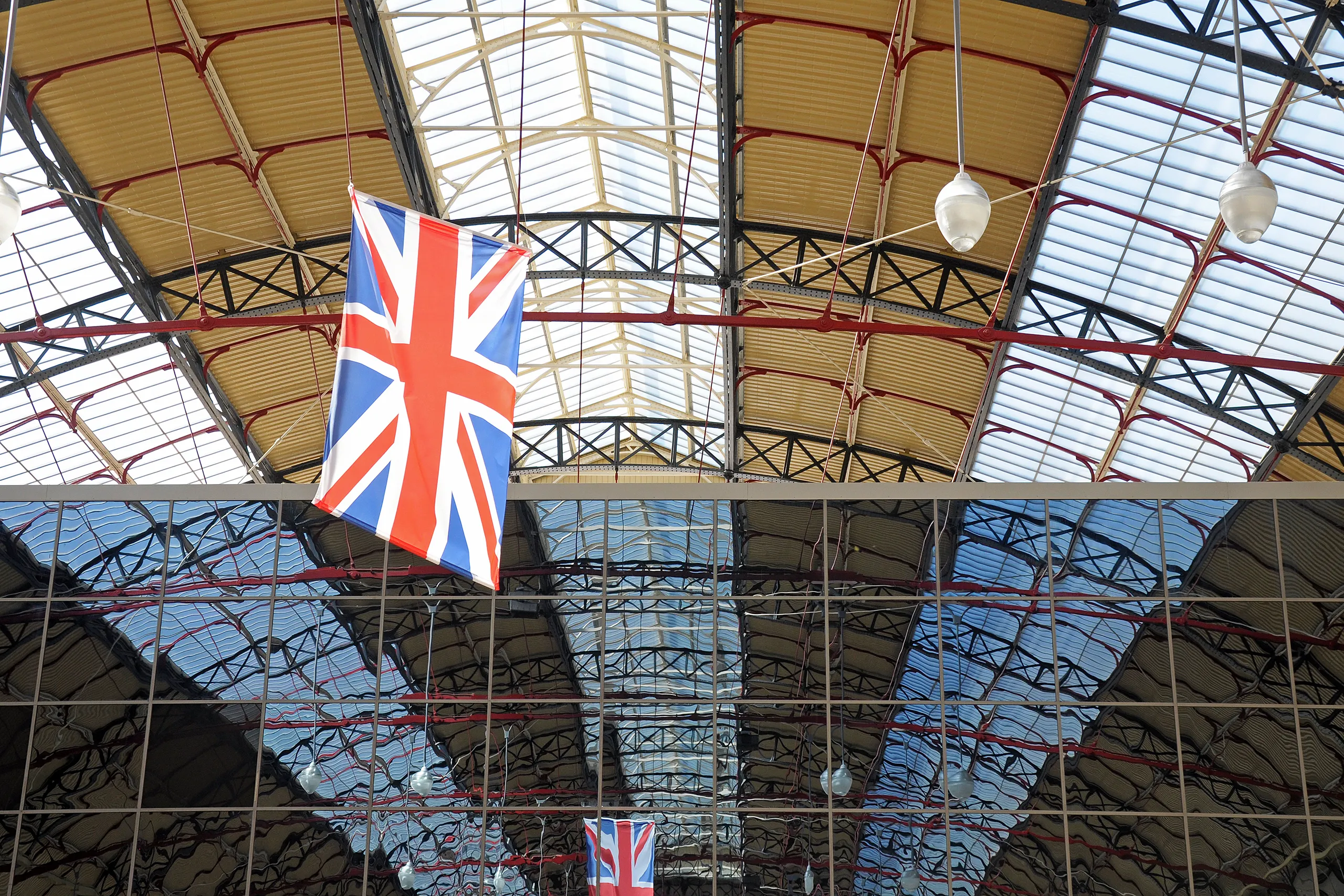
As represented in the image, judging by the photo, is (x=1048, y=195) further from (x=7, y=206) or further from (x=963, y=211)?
(x=7, y=206)

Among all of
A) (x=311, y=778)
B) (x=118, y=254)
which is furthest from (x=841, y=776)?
(x=118, y=254)

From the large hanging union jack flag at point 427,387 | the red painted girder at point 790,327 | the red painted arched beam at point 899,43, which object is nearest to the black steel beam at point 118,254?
the red painted girder at point 790,327

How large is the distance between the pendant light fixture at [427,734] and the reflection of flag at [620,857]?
2.64 meters

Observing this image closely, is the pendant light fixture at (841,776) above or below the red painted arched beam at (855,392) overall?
below

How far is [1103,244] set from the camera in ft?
75.2

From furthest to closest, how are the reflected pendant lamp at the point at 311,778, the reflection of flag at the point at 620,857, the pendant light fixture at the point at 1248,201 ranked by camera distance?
the reflection of flag at the point at 620,857, the reflected pendant lamp at the point at 311,778, the pendant light fixture at the point at 1248,201

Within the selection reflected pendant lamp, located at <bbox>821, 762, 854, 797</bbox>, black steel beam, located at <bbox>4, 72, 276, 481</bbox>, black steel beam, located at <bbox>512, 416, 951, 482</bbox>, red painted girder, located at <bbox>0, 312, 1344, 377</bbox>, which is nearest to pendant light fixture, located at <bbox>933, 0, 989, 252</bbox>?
red painted girder, located at <bbox>0, 312, 1344, 377</bbox>

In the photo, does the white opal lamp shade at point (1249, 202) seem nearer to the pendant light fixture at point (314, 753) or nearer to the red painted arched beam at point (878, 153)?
the red painted arched beam at point (878, 153)

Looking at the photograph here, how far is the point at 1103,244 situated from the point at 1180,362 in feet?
11.3

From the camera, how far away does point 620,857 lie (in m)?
19.7

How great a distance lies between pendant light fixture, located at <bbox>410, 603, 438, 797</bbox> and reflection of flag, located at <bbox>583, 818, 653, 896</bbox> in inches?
104

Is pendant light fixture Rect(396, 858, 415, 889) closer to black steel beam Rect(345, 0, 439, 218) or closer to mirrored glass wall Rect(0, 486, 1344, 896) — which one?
mirrored glass wall Rect(0, 486, 1344, 896)

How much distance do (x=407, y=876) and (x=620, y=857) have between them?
3487 mm

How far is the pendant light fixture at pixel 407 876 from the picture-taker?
797 inches
